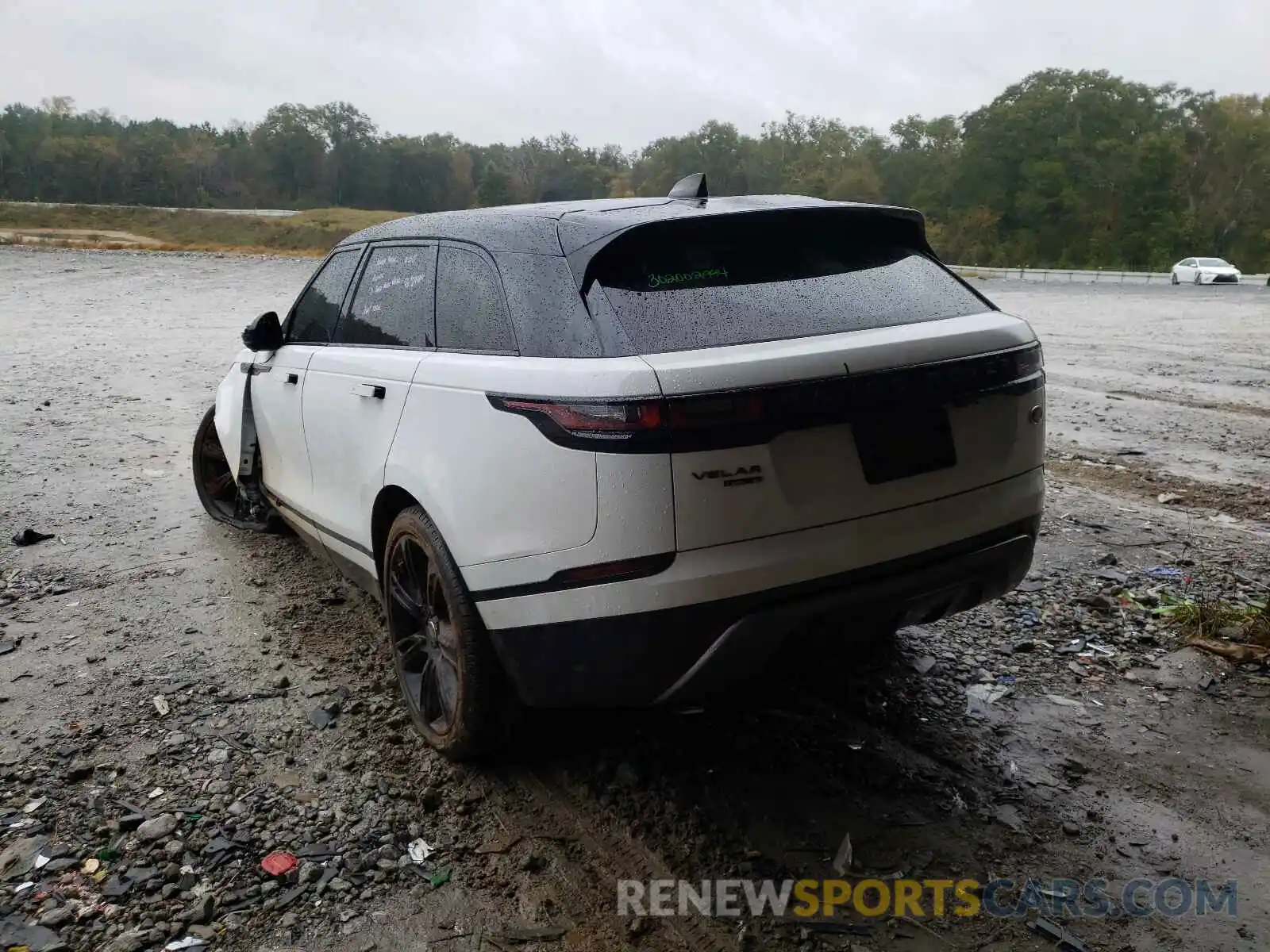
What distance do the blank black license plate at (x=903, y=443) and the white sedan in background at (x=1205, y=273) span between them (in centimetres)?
3805

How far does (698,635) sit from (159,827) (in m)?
1.80

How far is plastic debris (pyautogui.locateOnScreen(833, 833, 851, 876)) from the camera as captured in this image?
8.96 feet

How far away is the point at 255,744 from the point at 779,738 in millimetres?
1875

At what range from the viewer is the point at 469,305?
10.7 ft

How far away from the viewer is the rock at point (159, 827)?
9.70 feet

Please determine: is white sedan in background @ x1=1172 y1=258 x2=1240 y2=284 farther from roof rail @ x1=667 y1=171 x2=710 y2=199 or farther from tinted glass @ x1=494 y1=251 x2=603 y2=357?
tinted glass @ x1=494 y1=251 x2=603 y2=357

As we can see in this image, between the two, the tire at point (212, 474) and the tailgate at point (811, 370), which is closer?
the tailgate at point (811, 370)

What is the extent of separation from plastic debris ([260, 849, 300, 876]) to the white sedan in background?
39.3 metres

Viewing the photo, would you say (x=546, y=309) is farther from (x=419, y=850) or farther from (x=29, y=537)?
(x=29, y=537)

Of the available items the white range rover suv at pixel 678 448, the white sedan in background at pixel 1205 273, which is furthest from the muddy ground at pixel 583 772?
the white sedan in background at pixel 1205 273

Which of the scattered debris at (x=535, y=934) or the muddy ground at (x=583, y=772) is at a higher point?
the muddy ground at (x=583, y=772)

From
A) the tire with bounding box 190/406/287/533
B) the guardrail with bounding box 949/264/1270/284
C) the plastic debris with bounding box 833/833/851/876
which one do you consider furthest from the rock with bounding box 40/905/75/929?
the guardrail with bounding box 949/264/1270/284

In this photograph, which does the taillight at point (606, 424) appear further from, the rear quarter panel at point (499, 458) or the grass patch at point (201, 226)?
A: the grass patch at point (201, 226)

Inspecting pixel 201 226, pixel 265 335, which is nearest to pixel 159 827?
pixel 265 335
